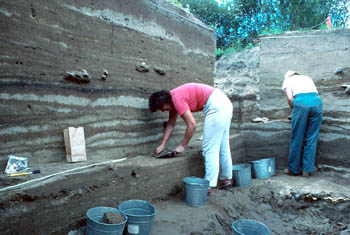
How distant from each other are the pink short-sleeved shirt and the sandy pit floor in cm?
102

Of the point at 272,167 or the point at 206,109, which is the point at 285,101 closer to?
the point at 272,167

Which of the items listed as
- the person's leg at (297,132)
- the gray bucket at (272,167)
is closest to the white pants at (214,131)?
the person's leg at (297,132)

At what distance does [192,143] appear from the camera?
4.40 m

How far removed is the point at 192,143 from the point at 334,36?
3.16 meters

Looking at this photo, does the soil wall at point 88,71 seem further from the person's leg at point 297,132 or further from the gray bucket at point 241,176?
the person's leg at point 297,132

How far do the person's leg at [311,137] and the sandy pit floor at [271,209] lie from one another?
22 cm

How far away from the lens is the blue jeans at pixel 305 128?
4.09m

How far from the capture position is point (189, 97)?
325 centimetres

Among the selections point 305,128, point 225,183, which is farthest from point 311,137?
point 225,183

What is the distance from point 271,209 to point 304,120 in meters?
1.46

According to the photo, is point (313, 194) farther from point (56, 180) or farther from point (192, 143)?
point (56, 180)

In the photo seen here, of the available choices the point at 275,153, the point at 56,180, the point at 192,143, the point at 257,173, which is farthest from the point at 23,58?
the point at 275,153

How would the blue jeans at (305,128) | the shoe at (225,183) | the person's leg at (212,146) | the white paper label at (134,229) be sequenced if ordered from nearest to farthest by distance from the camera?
the white paper label at (134,229) < the person's leg at (212,146) < the shoe at (225,183) < the blue jeans at (305,128)

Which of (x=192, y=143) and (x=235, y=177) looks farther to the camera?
(x=192, y=143)
